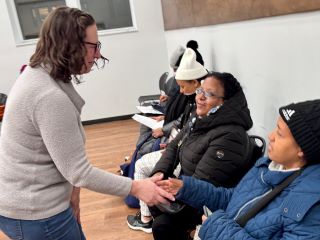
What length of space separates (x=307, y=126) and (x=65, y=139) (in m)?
0.78

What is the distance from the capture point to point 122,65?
205 inches

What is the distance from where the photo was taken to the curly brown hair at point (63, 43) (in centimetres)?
112

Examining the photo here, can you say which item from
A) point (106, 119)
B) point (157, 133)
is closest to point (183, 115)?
point (157, 133)

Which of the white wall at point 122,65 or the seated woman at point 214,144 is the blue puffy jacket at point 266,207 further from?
the white wall at point 122,65

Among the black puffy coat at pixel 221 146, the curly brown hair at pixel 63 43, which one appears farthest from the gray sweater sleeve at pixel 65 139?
the black puffy coat at pixel 221 146

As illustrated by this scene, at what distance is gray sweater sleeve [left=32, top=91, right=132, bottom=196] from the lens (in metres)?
1.07

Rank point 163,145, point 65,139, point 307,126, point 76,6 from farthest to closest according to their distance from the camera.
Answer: point 76,6 → point 163,145 → point 65,139 → point 307,126

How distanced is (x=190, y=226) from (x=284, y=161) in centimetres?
91

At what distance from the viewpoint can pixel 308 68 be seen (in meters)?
1.52

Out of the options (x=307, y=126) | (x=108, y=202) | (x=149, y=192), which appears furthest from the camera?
(x=108, y=202)

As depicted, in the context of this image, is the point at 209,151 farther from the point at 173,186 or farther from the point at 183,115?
the point at 183,115

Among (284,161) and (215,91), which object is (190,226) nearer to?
(215,91)

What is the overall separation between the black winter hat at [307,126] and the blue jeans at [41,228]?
35.5 inches

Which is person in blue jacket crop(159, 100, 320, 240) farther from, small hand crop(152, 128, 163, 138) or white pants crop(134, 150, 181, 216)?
small hand crop(152, 128, 163, 138)
